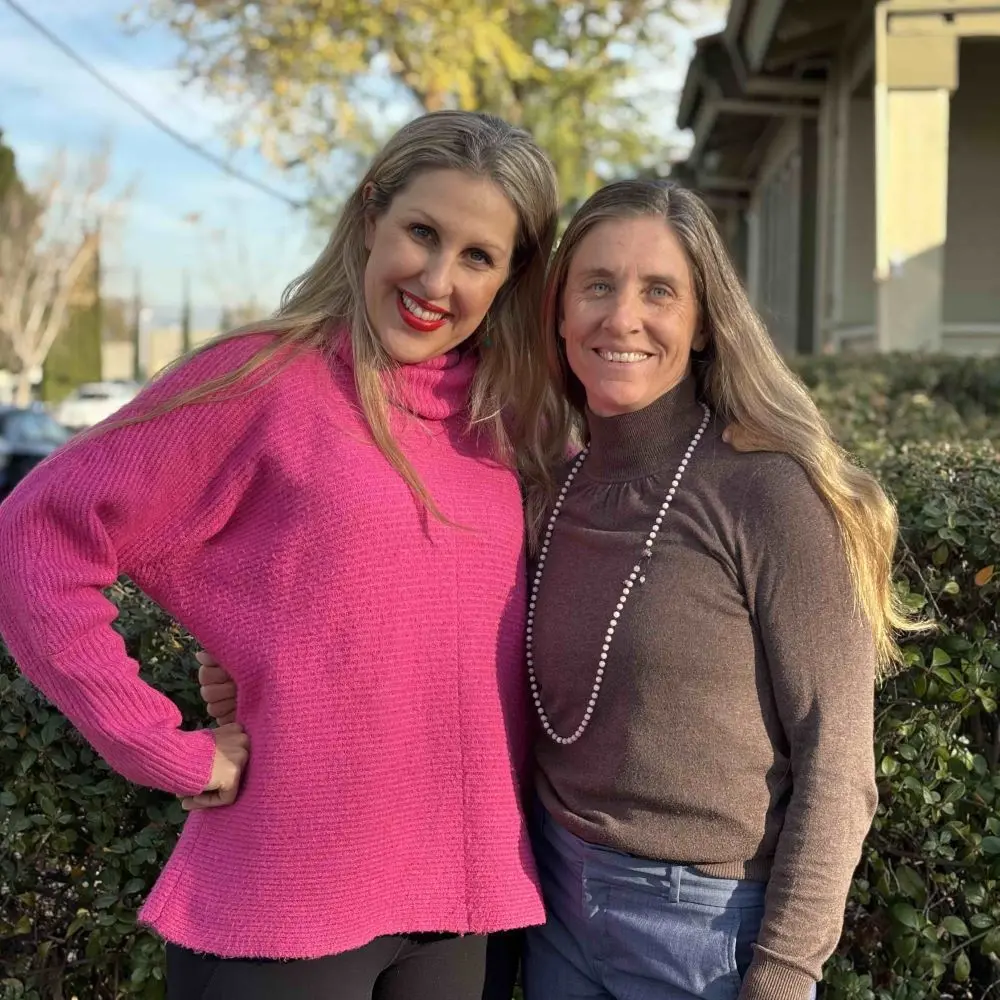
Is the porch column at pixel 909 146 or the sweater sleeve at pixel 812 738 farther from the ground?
the porch column at pixel 909 146

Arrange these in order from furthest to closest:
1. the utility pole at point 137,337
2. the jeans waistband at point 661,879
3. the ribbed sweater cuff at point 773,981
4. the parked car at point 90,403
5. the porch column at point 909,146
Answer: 1. the utility pole at point 137,337
2. the parked car at point 90,403
3. the porch column at point 909,146
4. the jeans waistband at point 661,879
5. the ribbed sweater cuff at point 773,981

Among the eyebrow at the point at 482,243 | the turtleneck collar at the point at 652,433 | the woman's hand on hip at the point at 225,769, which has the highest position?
the eyebrow at the point at 482,243

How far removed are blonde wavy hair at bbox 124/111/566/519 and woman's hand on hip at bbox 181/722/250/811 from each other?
19.1 inches

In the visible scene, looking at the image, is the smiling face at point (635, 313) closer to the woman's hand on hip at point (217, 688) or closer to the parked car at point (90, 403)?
the woman's hand on hip at point (217, 688)

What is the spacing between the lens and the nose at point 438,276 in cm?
213

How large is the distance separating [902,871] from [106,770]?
162cm

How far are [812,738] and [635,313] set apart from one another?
0.76 metres

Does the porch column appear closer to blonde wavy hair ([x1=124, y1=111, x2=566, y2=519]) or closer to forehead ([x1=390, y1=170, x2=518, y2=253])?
blonde wavy hair ([x1=124, y1=111, x2=566, y2=519])

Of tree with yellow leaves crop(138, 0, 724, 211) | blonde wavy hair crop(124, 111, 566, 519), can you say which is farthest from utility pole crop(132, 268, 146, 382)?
blonde wavy hair crop(124, 111, 566, 519)

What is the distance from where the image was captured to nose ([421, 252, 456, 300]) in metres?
2.13

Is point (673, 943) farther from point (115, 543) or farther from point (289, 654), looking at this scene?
point (115, 543)

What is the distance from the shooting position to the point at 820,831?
72.1 inches

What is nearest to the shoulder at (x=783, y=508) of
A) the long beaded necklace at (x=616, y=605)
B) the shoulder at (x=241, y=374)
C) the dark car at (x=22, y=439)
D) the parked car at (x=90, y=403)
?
the long beaded necklace at (x=616, y=605)

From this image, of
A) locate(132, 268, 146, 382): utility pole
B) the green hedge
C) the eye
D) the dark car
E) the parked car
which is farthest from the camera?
locate(132, 268, 146, 382): utility pole
